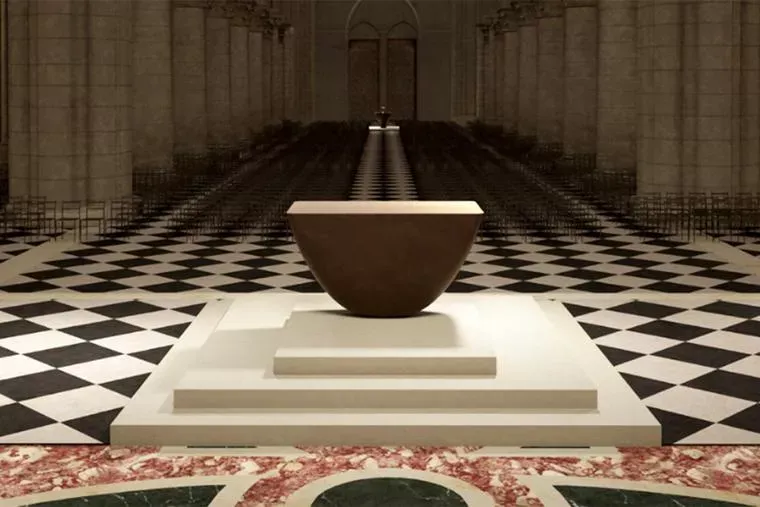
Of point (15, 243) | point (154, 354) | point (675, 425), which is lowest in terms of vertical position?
point (675, 425)

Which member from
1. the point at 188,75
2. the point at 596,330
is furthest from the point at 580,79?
the point at 596,330

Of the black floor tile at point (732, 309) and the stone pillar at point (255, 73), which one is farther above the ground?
the stone pillar at point (255, 73)

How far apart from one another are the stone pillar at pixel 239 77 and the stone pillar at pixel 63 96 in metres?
16.0

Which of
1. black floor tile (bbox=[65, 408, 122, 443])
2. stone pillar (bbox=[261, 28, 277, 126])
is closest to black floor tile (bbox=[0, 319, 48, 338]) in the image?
black floor tile (bbox=[65, 408, 122, 443])

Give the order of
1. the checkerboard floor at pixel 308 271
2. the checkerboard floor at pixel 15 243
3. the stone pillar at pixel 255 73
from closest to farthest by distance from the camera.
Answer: the checkerboard floor at pixel 308 271 → the checkerboard floor at pixel 15 243 → the stone pillar at pixel 255 73

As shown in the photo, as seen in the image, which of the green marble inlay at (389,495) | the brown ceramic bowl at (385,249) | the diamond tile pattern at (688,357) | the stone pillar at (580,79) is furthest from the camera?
the stone pillar at (580,79)

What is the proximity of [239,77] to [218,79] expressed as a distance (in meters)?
4.59

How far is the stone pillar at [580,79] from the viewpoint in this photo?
28241 millimetres

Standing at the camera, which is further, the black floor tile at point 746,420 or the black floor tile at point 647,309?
the black floor tile at point 647,309

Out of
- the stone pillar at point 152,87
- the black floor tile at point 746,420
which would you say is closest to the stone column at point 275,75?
the stone pillar at point 152,87

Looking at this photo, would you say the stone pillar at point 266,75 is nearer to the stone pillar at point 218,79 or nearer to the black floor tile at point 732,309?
the stone pillar at point 218,79

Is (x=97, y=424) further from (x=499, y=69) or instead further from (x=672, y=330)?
(x=499, y=69)

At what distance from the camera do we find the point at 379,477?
6.93 metres

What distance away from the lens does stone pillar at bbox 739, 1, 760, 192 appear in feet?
60.3
